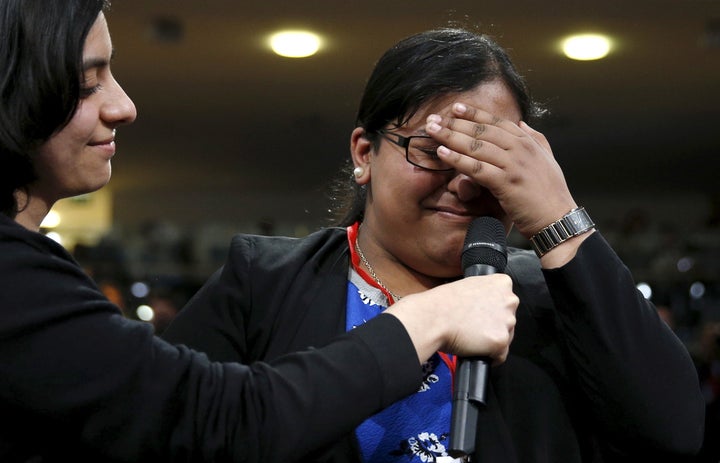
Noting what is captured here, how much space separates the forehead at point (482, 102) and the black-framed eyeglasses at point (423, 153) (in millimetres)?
30

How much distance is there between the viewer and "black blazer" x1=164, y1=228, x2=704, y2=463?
4.10 feet

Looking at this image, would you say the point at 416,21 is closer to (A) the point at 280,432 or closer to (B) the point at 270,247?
(B) the point at 270,247

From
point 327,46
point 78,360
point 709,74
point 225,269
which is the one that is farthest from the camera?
point 709,74

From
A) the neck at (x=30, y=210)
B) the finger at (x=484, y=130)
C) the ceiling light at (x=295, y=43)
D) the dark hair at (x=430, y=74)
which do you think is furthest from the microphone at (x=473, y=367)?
the ceiling light at (x=295, y=43)

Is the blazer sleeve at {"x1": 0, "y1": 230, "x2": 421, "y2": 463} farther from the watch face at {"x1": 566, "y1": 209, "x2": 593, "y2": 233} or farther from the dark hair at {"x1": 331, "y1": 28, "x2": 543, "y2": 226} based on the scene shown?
the dark hair at {"x1": 331, "y1": 28, "x2": 543, "y2": 226}

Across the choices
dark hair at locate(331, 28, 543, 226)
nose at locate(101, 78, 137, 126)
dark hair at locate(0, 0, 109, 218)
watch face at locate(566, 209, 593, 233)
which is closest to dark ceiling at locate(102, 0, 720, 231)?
dark hair at locate(331, 28, 543, 226)

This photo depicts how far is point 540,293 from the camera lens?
143 cm

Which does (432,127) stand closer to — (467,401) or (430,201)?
(430,201)

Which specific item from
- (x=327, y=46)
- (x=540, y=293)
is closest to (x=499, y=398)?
(x=540, y=293)

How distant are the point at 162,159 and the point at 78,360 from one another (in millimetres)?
6674

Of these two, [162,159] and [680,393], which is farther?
[162,159]

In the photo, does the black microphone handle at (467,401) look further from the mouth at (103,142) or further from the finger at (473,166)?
the mouth at (103,142)

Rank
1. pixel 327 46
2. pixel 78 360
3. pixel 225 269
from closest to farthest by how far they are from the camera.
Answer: pixel 78 360, pixel 225 269, pixel 327 46

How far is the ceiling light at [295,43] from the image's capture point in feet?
14.7
